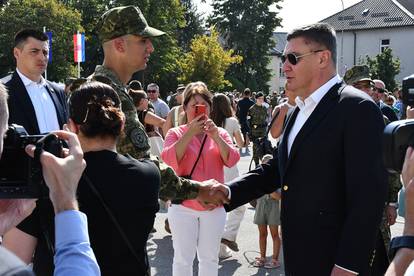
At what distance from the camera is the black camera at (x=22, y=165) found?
5.58ft

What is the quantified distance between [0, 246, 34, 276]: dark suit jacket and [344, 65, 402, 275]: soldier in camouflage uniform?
2136 mm

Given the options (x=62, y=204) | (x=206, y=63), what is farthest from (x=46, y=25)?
(x=62, y=204)

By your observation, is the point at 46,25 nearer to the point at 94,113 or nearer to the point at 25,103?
the point at 25,103

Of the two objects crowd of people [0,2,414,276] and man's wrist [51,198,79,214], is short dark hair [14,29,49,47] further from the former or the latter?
man's wrist [51,198,79,214]

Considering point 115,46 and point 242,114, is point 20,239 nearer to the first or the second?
point 115,46

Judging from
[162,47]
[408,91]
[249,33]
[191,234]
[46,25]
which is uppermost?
[249,33]

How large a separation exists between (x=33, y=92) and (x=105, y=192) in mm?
2846

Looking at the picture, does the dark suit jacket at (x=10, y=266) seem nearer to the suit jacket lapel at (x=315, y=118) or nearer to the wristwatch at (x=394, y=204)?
the suit jacket lapel at (x=315, y=118)

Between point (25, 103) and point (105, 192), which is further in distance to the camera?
point (25, 103)

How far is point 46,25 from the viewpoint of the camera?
1529 inches

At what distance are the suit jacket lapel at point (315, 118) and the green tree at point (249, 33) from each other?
57.8 metres

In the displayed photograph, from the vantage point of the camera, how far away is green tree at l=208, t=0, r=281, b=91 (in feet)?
202

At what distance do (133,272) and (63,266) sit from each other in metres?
1.25

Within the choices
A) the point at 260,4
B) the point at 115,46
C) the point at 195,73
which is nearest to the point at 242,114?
the point at 115,46
